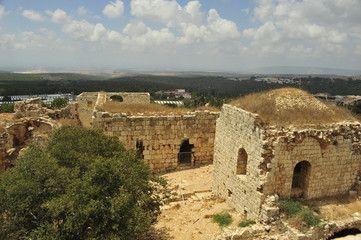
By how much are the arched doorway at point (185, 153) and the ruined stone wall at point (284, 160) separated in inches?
166

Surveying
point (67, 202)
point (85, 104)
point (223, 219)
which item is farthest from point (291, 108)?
point (85, 104)

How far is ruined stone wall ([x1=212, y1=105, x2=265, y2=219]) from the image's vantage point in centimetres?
890

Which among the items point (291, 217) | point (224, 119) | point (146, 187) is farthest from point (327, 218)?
point (146, 187)

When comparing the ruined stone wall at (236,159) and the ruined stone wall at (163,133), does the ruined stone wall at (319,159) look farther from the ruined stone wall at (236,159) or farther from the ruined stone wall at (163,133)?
the ruined stone wall at (163,133)

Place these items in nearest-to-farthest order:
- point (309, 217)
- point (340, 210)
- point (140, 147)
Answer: point (309, 217) → point (340, 210) → point (140, 147)

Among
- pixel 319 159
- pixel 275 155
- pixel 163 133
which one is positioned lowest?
pixel 163 133

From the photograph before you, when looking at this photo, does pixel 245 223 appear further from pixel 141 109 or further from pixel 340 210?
pixel 141 109

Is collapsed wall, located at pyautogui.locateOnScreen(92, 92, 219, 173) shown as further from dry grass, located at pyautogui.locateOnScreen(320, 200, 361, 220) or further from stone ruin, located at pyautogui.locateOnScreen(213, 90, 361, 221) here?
dry grass, located at pyautogui.locateOnScreen(320, 200, 361, 220)

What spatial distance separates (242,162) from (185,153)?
5029 millimetres

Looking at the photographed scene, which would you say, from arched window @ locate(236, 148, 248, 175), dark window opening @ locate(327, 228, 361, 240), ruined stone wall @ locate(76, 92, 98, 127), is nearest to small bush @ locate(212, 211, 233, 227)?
arched window @ locate(236, 148, 248, 175)

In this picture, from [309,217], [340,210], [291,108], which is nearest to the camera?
[309,217]

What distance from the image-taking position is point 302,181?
9.68 m

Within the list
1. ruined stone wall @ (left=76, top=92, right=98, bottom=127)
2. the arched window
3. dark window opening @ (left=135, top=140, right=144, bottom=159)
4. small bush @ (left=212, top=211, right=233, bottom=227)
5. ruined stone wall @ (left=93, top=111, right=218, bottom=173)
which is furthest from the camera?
ruined stone wall @ (left=76, top=92, right=98, bottom=127)

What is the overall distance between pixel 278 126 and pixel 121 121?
7260 mm
